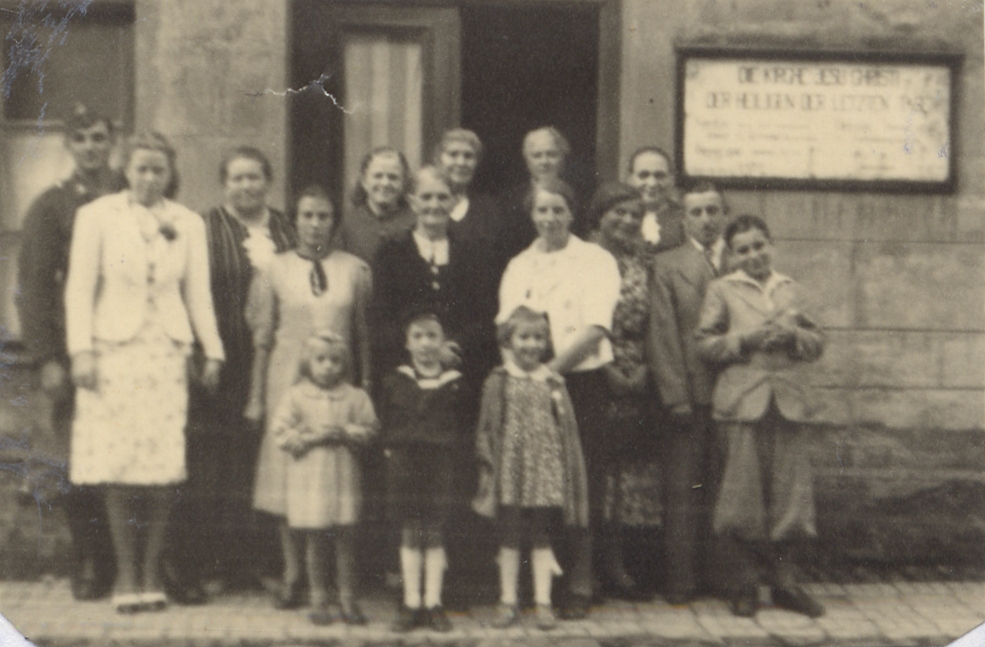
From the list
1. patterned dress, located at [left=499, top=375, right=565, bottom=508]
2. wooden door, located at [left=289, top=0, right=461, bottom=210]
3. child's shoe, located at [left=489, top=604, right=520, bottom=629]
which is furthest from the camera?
wooden door, located at [left=289, top=0, right=461, bottom=210]

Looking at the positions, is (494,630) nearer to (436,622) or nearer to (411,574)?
(436,622)

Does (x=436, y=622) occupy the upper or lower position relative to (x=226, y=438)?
lower

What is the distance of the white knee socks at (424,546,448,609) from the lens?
16.1 feet

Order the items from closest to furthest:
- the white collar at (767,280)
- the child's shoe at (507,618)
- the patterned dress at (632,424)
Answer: the child's shoe at (507,618), the patterned dress at (632,424), the white collar at (767,280)

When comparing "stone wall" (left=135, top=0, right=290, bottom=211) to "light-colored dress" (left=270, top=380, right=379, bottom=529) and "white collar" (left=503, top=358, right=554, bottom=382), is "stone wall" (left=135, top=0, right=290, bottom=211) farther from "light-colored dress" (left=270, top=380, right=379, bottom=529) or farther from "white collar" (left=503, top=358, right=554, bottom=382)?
"white collar" (left=503, top=358, right=554, bottom=382)

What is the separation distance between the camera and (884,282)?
5477 mm

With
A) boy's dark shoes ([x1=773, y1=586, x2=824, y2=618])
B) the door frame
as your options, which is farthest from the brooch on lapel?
boy's dark shoes ([x1=773, y1=586, x2=824, y2=618])

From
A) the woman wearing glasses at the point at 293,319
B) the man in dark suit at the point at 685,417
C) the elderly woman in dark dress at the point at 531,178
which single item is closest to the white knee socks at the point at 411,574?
the woman wearing glasses at the point at 293,319

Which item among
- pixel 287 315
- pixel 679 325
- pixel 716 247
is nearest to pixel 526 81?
pixel 716 247

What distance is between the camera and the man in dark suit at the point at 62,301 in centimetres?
509

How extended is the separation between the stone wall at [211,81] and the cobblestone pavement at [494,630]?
75.1 inches

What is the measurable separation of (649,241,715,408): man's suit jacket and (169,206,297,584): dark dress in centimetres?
171

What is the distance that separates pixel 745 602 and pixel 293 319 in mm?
2446

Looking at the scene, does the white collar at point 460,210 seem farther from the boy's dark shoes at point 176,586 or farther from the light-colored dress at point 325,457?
the boy's dark shoes at point 176,586
